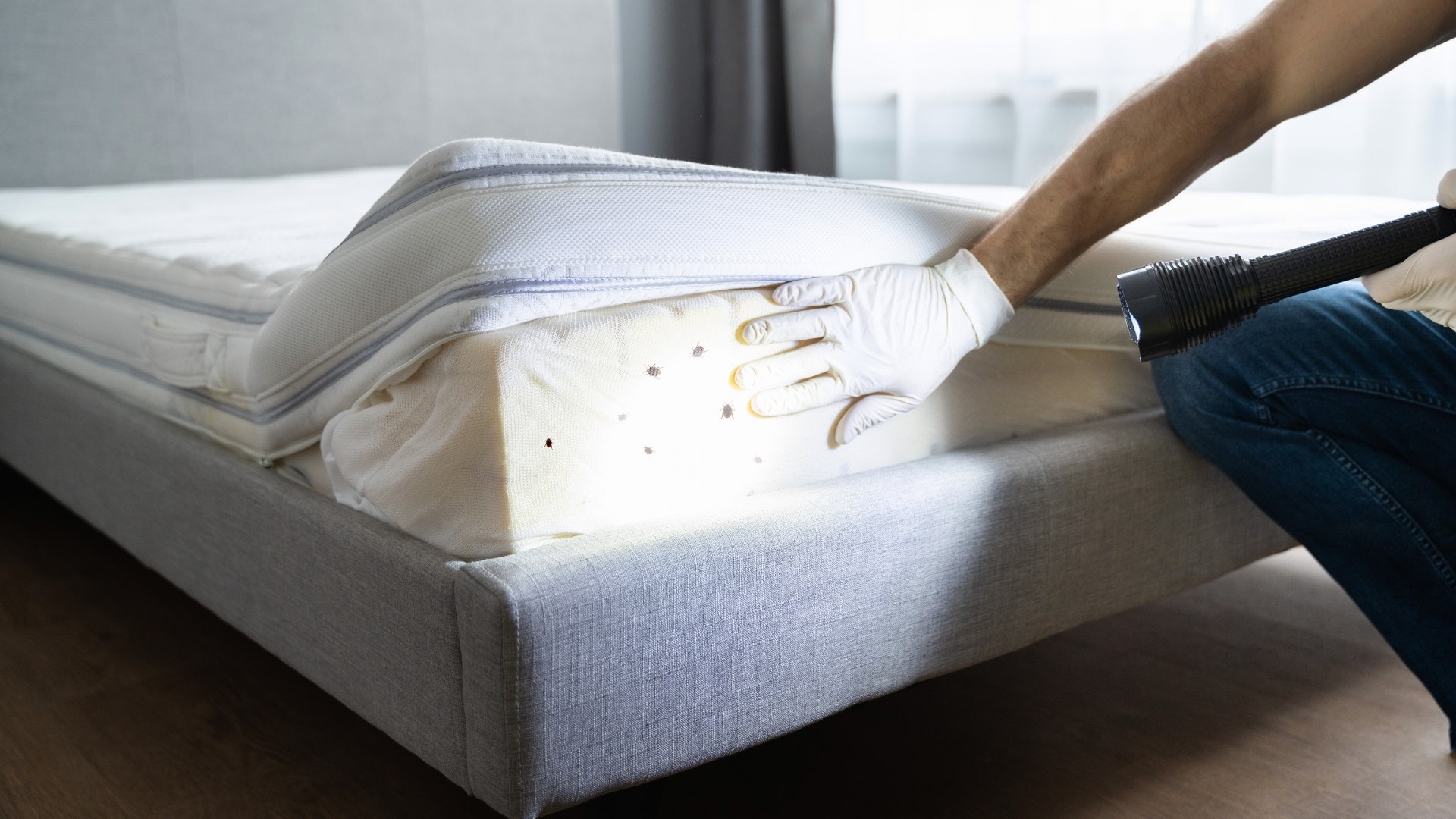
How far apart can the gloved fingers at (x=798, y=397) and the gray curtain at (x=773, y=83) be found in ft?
8.56

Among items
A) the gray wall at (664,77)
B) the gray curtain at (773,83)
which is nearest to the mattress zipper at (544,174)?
the gray curtain at (773,83)

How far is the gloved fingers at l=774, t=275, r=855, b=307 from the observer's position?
94 centimetres

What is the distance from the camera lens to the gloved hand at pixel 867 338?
92 cm

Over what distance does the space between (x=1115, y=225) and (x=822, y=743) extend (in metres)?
0.58

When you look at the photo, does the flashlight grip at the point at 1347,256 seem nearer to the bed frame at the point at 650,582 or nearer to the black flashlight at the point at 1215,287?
the black flashlight at the point at 1215,287

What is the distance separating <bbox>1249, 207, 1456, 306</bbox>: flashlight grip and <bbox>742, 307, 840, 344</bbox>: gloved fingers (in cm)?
31

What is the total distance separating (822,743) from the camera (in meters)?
1.19

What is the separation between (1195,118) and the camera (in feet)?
3.26

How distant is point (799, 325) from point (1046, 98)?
2217 mm

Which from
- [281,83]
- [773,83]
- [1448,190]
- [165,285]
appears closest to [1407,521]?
[1448,190]

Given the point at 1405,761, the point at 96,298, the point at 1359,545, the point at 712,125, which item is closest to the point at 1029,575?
the point at 1359,545

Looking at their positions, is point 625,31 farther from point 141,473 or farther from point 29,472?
point 141,473

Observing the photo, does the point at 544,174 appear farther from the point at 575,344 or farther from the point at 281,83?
the point at 281,83

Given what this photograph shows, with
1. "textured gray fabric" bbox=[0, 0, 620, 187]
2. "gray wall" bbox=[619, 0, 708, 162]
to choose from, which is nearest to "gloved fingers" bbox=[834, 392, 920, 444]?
"textured gray fabric" bbox=[0, 0, 620, 187]
